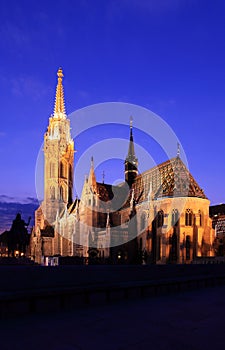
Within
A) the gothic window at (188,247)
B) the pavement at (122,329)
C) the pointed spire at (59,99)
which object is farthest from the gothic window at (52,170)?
the pavement at (122,329)

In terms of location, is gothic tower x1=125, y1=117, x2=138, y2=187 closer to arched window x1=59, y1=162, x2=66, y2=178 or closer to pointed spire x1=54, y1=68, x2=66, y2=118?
arched window x1=59, y1=162, x2=66, y2=178

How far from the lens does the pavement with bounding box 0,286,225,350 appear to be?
705cm

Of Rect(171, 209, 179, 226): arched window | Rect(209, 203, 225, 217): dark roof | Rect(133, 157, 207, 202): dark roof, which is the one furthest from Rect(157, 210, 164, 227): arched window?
Rect(209, 203, 225, 217): dark roof

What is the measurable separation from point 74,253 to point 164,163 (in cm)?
2372

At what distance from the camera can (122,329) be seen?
839 cm

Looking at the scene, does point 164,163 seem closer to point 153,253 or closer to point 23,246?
point 153,253

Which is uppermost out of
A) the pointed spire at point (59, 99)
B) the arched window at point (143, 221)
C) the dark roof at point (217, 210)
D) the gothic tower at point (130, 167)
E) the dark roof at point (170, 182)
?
the pointed spire at point (59, 99)

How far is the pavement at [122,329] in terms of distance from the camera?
7.05 meters

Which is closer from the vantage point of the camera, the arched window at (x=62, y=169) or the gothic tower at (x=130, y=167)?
the gothic tower at (x=130, y=167)

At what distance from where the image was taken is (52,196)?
89750 mm

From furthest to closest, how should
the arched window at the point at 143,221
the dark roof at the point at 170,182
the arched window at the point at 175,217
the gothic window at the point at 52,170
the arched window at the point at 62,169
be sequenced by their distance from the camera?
the arched window at the point at 62,169 < the gothic window at the point at 52,170 < the arched window at the point at 143,221 < the dark roof at the point at 170,182 < the arched window at the point at 175,217

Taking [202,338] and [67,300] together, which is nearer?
[202,338]

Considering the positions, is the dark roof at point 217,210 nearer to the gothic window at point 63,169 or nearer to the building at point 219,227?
the building at point 219,227

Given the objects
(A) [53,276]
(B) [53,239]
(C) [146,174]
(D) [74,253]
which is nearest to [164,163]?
(C) [146,174]
